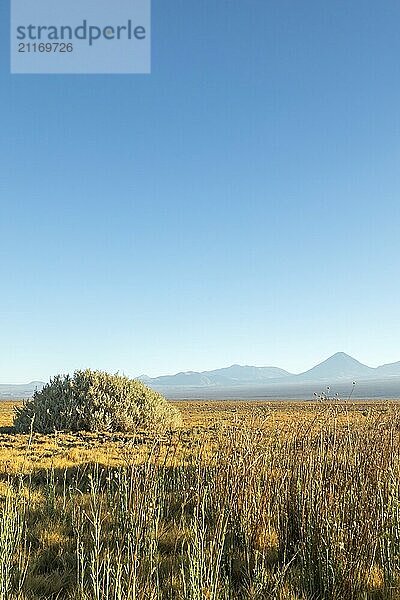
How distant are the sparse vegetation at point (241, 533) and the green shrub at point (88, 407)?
8066mm

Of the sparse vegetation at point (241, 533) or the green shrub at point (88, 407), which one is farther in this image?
the green shrub at point (88, 407)

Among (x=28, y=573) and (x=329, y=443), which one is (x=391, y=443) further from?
(x=28, y=573)

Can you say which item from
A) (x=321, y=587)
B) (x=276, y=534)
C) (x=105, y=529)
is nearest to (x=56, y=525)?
(x=105, y=529)

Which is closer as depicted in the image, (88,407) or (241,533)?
(241,533)

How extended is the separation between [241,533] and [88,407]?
407 inches

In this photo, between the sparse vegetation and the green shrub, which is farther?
→ the green shrub

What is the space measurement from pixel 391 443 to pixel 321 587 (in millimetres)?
1641

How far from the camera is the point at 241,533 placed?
4266 millimetres

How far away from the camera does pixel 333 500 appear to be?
394cm

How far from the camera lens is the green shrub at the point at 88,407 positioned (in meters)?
13.8

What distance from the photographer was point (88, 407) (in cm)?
1399

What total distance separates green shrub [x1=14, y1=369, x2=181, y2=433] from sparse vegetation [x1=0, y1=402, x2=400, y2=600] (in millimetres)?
8066

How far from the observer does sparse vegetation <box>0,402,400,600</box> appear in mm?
3402

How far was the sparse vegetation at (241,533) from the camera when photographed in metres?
3.40
